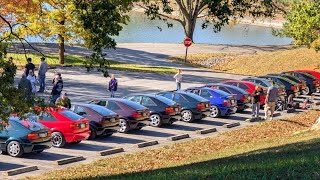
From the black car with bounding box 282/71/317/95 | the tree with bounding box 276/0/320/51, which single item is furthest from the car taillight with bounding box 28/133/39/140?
the tree with bounding box 276/0/320/51

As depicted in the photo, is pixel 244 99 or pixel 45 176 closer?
pixel 45 176

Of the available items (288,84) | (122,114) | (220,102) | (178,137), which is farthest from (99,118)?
(288,84)

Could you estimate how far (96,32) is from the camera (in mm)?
15820

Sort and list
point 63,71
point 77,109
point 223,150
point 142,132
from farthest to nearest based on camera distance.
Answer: point 63,71 < point 142,132 < point 77,109 < point 223,150

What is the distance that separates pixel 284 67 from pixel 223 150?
2910 cm

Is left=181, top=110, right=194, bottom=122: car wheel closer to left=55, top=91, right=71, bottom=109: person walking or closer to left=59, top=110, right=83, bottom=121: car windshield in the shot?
left=55, top=91, right=71, bottom=109: person walking

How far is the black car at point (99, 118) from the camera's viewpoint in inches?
802

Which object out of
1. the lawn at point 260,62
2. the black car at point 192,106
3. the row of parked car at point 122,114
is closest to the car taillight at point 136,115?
the row of parked car at point 122,114

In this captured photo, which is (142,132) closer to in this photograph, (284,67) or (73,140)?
(73,140)

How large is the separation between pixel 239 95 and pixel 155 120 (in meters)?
5.34

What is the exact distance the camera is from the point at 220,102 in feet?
84.1

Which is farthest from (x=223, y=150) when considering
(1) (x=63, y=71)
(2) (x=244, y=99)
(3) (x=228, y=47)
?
(3) (x=228, y=47)

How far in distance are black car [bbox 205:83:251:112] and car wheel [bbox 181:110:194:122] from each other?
131 inches

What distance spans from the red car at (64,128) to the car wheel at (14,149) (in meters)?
1.66
